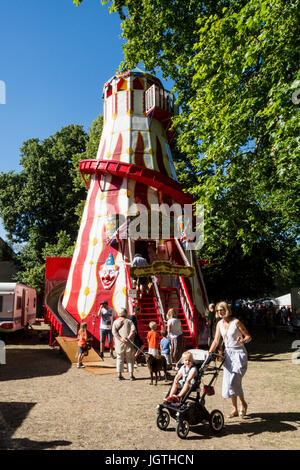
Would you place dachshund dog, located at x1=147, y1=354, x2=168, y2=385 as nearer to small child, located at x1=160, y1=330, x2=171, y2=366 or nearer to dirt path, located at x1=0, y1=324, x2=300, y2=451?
dirt path, located at x1=0, y1=324, x2=300, y2=451

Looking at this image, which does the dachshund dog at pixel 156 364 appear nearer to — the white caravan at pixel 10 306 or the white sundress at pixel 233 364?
the white sundress at pixel 233 364

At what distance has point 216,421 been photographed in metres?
5.48

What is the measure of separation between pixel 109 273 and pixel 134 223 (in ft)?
7.74

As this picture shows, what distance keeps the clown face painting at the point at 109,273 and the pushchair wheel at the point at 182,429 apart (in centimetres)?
982

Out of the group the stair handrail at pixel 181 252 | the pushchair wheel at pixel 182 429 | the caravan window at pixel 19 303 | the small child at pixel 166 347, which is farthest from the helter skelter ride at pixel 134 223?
the pushchair wheel at pixel 182 429

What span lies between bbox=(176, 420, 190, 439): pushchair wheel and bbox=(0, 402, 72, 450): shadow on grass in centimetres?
147

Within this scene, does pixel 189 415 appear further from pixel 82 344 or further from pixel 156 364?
pixel 82 344

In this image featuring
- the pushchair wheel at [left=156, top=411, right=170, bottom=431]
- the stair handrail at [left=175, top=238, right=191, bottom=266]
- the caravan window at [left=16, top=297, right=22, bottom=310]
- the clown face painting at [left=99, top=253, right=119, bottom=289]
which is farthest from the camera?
the caravan window at [left=16, top=297, right=22, bottom=310]

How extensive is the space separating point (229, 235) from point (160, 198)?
18.5 feet

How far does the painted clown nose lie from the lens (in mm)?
15055

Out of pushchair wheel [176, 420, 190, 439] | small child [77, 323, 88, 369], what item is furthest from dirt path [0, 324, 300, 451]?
small child [77, 323, 88, 369]

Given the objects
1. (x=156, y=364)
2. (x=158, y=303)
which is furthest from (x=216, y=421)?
(x=158, y=303)
